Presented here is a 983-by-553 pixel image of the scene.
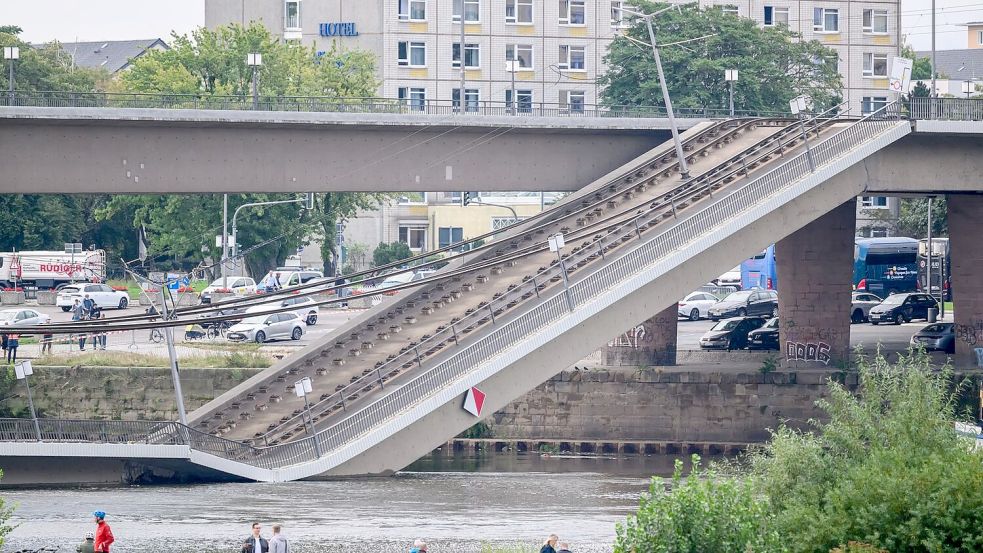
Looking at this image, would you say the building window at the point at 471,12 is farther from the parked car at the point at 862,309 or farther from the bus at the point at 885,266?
the parked car at the point at 862,309

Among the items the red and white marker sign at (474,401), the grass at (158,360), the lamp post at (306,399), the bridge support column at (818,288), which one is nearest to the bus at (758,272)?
the bridge support column at (818,288)

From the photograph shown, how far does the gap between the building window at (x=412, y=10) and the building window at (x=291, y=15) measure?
9.28 m

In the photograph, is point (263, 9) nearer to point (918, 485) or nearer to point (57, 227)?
point (57, 227)

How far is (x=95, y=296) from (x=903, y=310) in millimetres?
38107

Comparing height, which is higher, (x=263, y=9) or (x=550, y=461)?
(x=263, y=9)

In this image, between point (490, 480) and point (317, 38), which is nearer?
point (490, 480)

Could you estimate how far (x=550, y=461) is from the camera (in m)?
49.2

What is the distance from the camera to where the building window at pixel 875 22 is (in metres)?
102

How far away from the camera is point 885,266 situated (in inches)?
3127

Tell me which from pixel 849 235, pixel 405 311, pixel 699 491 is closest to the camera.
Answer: pixel 699 491

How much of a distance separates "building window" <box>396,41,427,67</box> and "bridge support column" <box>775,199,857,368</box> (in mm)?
46333

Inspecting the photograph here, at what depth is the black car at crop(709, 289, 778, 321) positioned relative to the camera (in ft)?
223

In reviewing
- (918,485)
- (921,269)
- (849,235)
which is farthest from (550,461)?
(921,269)

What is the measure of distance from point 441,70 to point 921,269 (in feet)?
107
